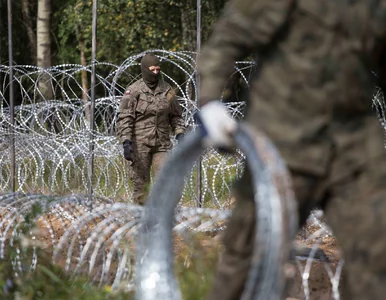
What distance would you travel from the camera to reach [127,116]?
31.6 feet

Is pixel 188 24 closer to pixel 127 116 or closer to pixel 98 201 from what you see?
pixel 127 116

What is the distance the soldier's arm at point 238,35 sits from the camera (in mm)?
4211

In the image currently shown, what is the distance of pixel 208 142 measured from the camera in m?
4.28

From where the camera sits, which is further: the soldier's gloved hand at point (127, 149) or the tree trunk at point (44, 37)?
the tree trunk at point (44, 37)

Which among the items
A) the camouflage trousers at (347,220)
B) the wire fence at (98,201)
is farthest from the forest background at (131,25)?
the camouflage trousers at (347,220)

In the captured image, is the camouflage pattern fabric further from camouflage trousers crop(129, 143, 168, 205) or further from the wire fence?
the wire fence

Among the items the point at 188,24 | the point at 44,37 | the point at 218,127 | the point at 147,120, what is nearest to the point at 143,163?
the point at 147,120

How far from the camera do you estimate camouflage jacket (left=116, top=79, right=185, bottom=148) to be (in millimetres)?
9633

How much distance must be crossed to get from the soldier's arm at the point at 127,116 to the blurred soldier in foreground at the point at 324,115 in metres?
5.33

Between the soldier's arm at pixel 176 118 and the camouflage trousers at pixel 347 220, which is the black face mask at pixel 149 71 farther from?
the camouflage trousers at pixel 347 220

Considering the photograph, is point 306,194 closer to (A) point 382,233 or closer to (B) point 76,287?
(A) point 382,233

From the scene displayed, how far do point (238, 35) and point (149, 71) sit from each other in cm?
538

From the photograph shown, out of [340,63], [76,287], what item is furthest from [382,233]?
[76,287]

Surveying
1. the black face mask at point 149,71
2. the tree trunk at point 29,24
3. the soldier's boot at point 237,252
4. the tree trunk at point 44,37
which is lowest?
the soldier's boot at point 237,252
